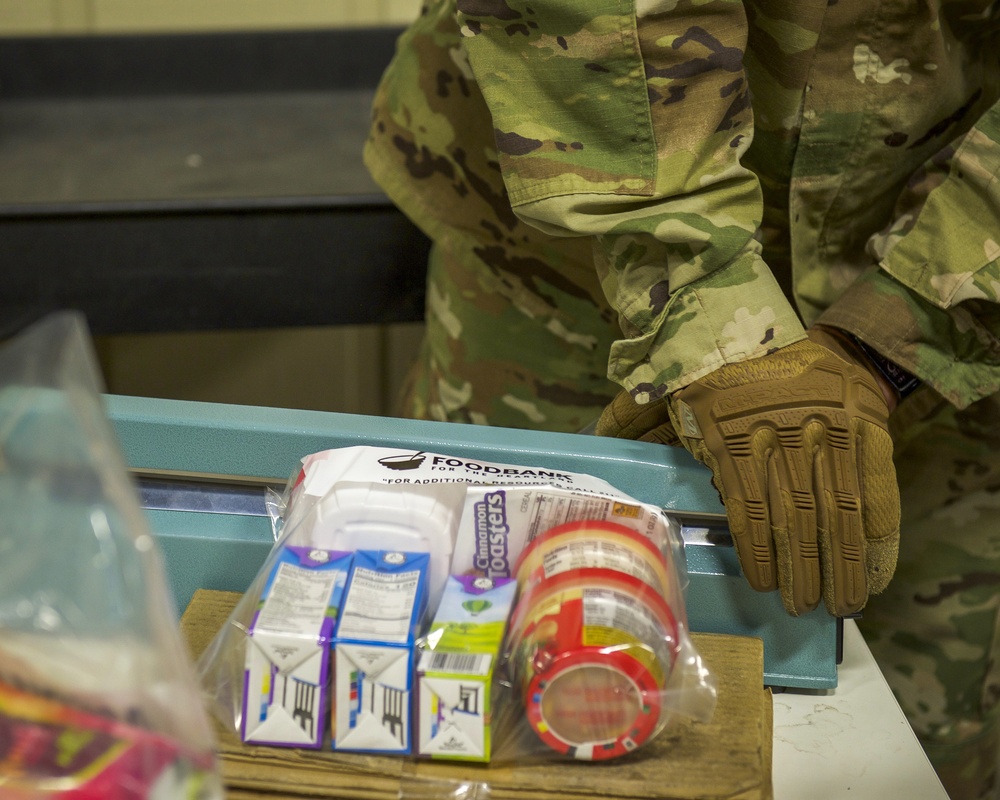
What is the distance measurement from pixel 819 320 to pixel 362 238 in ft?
2.53

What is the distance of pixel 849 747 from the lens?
1.81 ft

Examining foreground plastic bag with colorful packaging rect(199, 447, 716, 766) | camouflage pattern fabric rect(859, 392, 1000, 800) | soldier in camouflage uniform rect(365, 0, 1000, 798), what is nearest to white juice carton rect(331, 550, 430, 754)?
foreground plastic bag with colorful packaging rect(199, 447, 716, 766)

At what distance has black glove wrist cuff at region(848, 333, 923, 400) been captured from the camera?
72 centimetres

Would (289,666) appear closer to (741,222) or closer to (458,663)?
(458,663)

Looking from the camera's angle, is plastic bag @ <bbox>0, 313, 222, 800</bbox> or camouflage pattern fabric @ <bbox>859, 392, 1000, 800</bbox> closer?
plastic bag @ <bbox>0, 313, 222, 800</bbox>

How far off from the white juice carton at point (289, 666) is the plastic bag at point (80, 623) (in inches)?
2.5

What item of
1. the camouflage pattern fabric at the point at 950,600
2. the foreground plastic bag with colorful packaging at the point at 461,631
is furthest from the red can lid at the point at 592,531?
the camouflage pattern fabric at the point at 950,600

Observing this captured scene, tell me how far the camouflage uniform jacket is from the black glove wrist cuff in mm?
21

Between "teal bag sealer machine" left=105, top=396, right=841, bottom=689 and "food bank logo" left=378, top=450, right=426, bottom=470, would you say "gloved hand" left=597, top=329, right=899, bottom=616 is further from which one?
"food bank logo" left=378, top=450, right=426, bottom=470

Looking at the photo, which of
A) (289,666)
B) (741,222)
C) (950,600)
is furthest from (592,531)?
(950,600)

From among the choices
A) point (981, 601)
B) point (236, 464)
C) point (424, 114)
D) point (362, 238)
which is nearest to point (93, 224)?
point (362, 238)

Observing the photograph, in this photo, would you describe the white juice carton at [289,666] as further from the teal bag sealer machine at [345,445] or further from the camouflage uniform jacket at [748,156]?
the camouflage uniform jacket at [748,156]

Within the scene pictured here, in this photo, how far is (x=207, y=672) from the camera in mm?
488

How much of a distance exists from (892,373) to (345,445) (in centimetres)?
43
